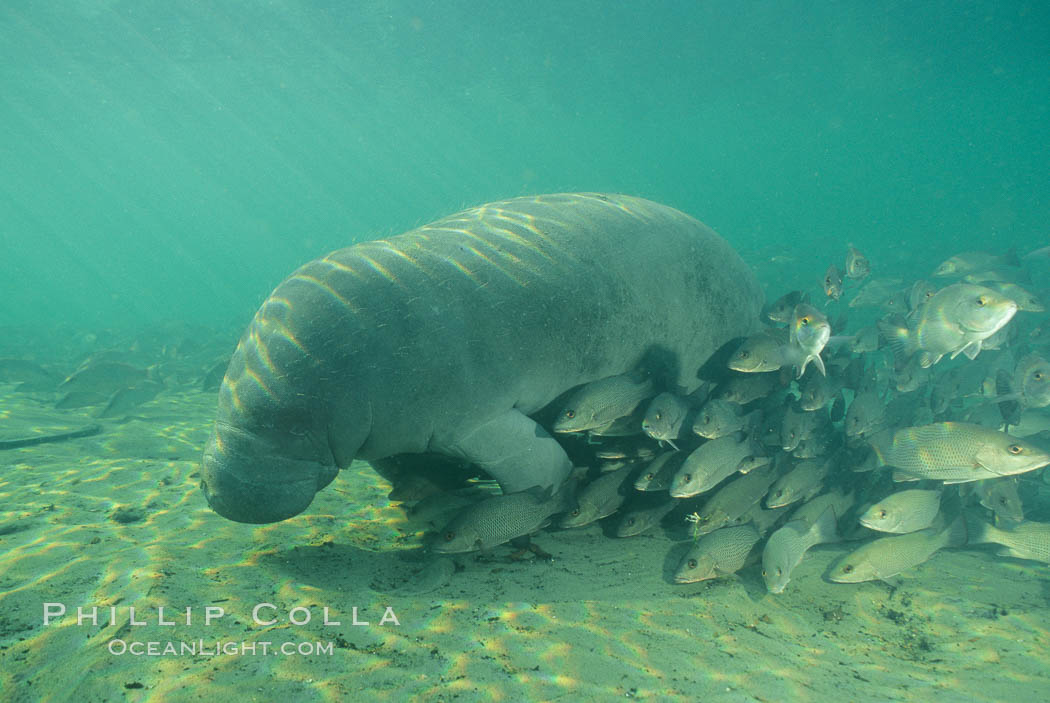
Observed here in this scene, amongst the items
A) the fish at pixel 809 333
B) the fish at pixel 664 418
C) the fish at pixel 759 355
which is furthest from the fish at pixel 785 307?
the fish at pixel 664 418

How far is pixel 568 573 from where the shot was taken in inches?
138

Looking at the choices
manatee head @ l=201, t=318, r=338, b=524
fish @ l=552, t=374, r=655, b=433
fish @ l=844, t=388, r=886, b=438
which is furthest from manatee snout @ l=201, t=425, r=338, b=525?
fish @ l=844, t=388, r=886, b=438

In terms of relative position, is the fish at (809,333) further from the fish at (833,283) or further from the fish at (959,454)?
the fish at (833,283)

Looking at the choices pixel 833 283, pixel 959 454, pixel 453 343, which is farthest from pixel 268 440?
pixel 833 283

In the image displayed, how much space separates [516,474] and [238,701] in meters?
1.93

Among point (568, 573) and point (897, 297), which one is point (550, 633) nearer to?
point (568, 573)

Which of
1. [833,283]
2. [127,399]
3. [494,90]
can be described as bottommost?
[127,399]

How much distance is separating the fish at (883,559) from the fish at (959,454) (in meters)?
0.43

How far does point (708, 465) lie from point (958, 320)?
2309mm

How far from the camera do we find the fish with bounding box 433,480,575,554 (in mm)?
3416

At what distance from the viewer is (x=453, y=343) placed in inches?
134

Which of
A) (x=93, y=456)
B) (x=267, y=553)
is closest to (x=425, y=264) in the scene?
(x=267, y=553)

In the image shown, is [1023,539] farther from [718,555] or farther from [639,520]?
[639,520]

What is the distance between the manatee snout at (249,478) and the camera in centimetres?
297
